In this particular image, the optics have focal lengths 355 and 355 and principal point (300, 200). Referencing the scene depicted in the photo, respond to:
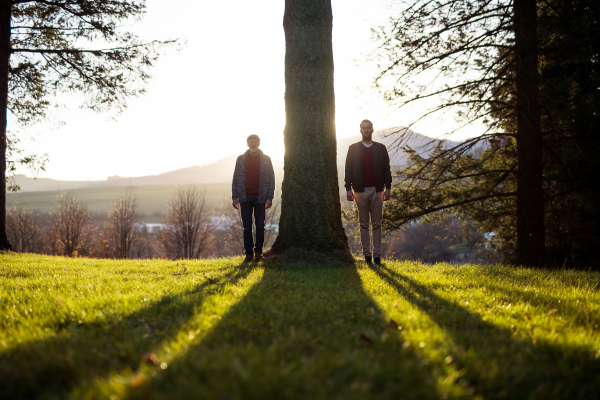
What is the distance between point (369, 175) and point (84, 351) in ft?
17.4

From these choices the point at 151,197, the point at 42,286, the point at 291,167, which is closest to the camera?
the point at 42,286

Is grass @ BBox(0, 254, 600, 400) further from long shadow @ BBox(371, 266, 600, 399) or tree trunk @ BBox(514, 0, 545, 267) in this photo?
tree trunk @ BBox(514, 0, 545, 267)

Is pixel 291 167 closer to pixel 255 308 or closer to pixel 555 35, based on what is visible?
pixel 255 308

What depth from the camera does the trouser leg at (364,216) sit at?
6.59 m

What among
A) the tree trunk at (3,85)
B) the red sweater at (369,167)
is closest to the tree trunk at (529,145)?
the red sweater at (369,167)

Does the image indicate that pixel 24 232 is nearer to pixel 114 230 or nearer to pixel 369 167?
pixel 114 230

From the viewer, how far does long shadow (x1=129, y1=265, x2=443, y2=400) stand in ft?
5.16

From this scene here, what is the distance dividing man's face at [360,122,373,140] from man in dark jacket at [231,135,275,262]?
6.07 ft

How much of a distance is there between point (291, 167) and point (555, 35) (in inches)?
309

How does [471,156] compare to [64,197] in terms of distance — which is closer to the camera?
[471,156]

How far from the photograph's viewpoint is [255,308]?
3113 mm

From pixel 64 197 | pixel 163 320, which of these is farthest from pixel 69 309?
pixel 64 197

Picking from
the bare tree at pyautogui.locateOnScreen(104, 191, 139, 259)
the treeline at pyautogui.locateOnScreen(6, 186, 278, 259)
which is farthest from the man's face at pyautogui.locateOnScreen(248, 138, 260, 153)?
the bare tree at pyautogui.locateOnScreen(104, 191, 139, 259)

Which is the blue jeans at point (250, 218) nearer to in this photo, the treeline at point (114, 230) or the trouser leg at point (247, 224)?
the trouser leg at point (247, 224)
